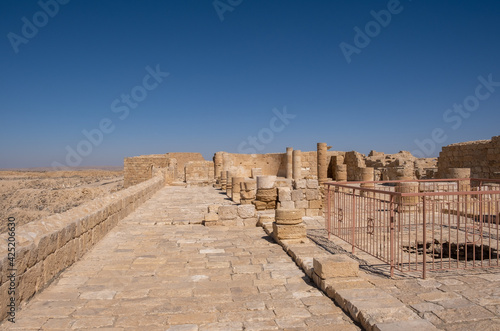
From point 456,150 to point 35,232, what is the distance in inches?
811

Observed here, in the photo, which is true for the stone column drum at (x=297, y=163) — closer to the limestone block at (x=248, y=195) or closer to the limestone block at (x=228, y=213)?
the limestone block at (x=248, y=195)

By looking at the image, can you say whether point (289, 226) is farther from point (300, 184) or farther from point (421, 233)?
point (300, 184)

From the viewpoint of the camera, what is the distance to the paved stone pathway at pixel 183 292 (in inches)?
136

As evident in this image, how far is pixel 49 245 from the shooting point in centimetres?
450

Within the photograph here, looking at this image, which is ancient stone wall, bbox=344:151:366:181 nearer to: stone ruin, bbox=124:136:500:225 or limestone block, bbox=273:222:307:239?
stone ruin, bbox=124:136:500:225

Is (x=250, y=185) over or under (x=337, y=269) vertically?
over

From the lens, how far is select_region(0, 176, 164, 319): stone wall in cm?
369

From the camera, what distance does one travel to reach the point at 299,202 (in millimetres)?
10078

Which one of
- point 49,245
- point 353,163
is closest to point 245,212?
point 49,245

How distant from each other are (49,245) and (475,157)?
19838mm

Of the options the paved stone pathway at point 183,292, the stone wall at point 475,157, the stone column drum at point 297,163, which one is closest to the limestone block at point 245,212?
the paved stone pathway at point 183,292

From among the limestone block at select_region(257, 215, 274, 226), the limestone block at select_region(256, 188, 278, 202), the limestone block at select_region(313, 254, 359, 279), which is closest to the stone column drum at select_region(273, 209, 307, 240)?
the limestone block at select_region(257, 215, 274, 226)

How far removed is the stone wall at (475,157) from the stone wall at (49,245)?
54.3 ft

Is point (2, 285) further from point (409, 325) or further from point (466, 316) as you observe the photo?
point (466, 316)
